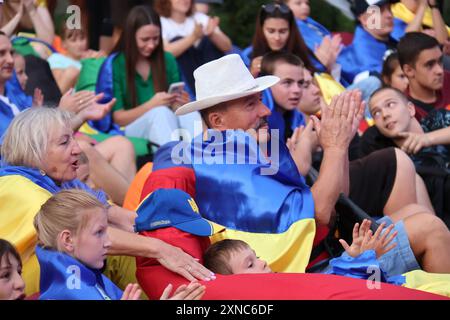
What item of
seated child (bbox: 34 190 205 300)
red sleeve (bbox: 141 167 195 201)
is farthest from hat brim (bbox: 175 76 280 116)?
seated child (bbox: 34 190 205 300)

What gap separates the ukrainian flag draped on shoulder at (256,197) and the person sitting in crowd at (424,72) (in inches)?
89.5

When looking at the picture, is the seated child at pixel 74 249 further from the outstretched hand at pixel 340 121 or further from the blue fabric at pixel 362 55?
the blue fabric at pixel 362 55

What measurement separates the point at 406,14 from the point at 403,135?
2.44 metres

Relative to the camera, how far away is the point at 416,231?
439cm

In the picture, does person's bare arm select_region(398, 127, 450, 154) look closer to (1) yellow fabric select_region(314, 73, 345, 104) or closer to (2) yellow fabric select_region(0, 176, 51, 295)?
(1) yellow fabric select_region(314, 73, 345, 104)

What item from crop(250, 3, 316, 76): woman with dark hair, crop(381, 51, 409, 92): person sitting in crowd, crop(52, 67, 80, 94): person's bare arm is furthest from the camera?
crop(52, 67, 80, 94): person's bare arm

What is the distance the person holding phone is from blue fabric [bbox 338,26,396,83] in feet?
4.87

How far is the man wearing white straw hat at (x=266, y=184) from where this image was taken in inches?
161

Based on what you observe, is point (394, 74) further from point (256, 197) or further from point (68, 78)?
point (256, 197)

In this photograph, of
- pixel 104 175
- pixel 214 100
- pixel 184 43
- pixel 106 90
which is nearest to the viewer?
pixel 214 100

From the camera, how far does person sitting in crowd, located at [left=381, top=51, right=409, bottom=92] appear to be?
22.0ft

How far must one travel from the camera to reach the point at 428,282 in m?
4.02

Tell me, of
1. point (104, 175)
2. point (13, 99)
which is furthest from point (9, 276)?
point (13, 99)
